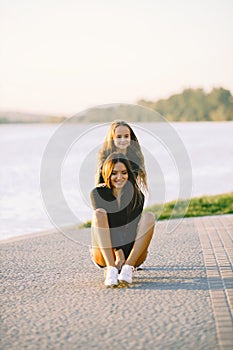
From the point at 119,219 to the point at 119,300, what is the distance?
807mm

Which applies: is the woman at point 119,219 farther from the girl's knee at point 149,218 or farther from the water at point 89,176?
the water at point 89,176

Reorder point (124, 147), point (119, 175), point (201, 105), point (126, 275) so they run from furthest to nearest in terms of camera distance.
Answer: point (201, 105) < point (124, 147) < point (119, 175) < point (126, 275)

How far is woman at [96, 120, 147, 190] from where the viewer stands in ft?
17.2

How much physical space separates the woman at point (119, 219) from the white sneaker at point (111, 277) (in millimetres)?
52

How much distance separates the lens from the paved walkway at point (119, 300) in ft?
12.3

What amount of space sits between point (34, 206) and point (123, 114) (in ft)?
22.6

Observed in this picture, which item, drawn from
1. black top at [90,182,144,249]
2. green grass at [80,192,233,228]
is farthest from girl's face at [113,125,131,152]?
green grass at [80,192,233,228]

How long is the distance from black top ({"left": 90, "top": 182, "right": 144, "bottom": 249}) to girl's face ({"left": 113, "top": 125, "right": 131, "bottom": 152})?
1.05ft

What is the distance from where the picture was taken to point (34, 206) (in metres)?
12.5

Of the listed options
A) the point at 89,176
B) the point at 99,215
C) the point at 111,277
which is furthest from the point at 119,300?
the point at 89,176

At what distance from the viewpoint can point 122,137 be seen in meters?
5.25

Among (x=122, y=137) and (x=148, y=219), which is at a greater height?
(x=122, y=137)

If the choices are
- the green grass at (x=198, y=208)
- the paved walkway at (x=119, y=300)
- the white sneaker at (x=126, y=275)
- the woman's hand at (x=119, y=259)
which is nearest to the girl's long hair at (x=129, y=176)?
the woman's hand at (x=119, y=259)

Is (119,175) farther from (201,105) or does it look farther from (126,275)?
(201,105)
